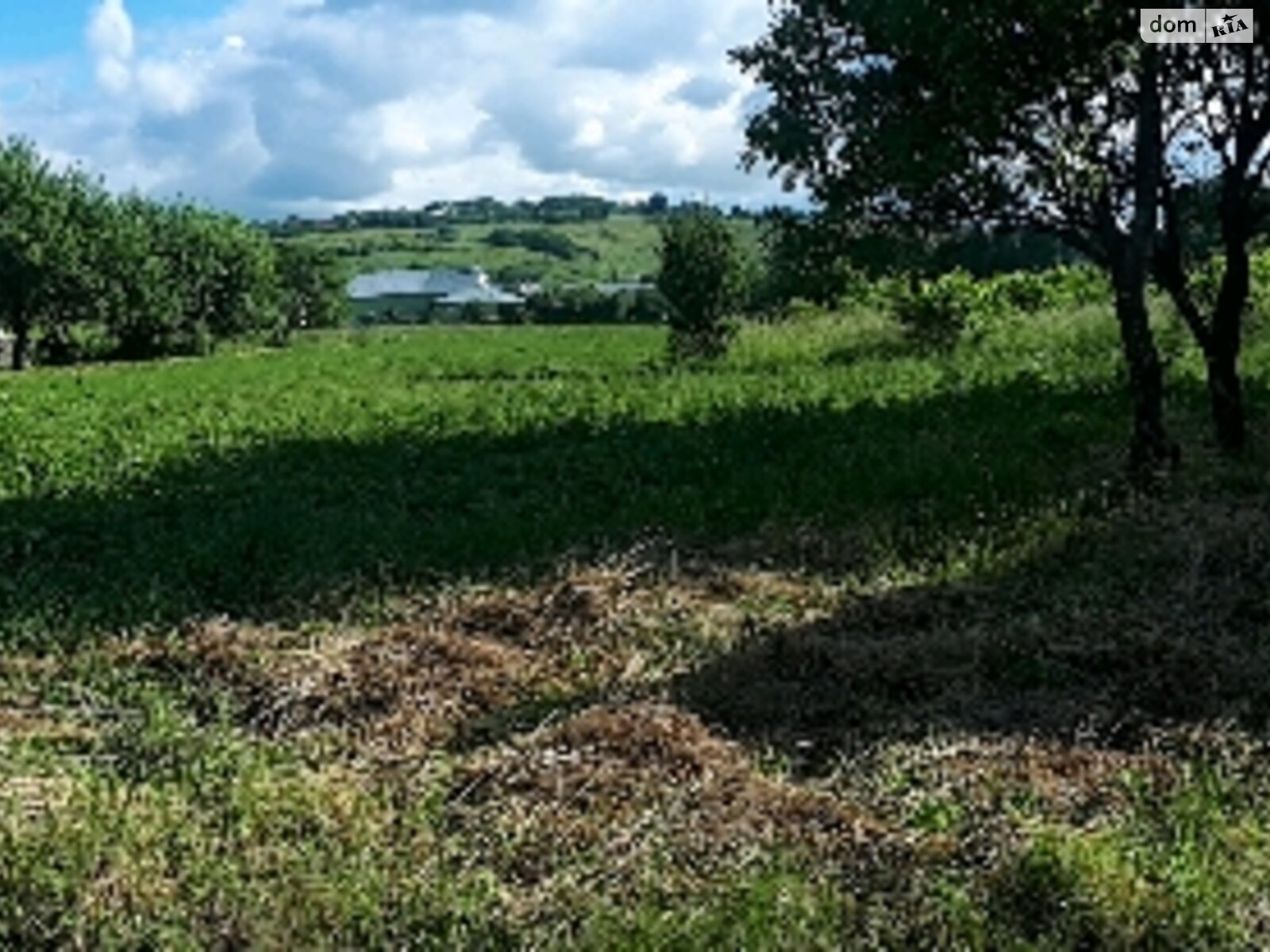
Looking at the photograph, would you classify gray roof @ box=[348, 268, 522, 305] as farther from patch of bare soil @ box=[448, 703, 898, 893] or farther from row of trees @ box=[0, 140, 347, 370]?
patch of bare soil @ box=[448, 703, 898, 893]

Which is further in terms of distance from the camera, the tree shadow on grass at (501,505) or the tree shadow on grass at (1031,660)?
the tree shadow on grass at (501,505)

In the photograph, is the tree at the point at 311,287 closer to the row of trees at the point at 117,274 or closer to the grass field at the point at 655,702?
the row of trees at the point at 117,274

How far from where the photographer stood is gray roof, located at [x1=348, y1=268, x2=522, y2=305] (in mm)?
160625

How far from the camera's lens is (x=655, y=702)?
827 centimetres

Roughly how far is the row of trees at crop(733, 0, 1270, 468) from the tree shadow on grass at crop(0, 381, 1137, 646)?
197cm

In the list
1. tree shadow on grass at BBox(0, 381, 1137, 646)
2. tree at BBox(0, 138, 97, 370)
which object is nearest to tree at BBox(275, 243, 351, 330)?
tree at BBox(0, 138, 97, 370)

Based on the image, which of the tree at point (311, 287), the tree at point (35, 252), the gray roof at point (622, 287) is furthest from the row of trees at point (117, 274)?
the gray roof at point (622, 287)

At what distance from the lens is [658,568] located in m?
11.8

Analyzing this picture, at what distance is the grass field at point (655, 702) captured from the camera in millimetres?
5762

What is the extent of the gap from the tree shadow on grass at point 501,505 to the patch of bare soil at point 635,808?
14.1ft

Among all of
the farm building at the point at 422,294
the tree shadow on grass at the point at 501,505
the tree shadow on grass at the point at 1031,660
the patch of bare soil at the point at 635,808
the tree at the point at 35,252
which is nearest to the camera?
the patch of bare soil at the point at 635,808

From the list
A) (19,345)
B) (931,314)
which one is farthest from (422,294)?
(931,314)

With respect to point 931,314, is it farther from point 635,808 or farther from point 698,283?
point 635,808

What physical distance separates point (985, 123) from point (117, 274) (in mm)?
67237
